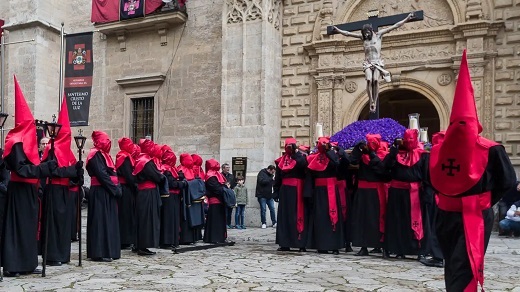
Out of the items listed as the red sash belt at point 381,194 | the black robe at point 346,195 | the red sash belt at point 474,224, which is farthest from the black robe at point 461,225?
the black robe at point 346,195

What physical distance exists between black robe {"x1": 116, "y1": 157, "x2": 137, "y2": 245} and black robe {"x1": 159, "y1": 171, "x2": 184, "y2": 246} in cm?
60

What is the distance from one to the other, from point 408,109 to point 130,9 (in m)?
10.1

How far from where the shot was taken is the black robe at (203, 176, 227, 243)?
11.0 metres

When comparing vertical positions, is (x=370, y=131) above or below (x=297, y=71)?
below

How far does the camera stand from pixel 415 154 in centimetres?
879

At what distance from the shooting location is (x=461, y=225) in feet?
14.6

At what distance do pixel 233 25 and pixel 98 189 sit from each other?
9135 mm

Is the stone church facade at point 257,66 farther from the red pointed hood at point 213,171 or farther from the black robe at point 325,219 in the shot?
the black robe at point 325,219

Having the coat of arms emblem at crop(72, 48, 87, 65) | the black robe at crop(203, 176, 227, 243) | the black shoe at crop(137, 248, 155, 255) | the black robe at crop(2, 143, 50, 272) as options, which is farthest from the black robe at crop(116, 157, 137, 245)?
the coat of arms emblem at crop(72, 48, 87, 65)

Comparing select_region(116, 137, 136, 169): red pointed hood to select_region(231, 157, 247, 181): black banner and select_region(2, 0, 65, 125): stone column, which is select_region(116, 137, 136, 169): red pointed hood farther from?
select_region(2, 0, 65, 125): stone column

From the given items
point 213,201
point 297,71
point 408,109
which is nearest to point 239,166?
point 297,71

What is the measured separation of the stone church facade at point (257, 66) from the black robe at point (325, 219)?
19.9ft

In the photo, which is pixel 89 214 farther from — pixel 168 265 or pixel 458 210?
pixel 458 210

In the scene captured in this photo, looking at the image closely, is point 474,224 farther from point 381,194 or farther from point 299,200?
point 299,200
